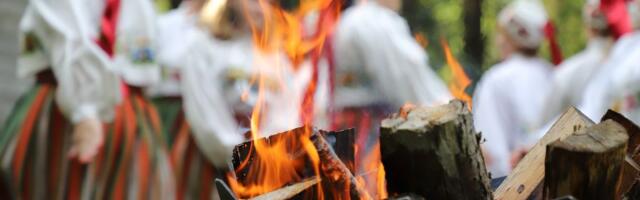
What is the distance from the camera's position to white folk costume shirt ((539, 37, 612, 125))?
13.2 feet

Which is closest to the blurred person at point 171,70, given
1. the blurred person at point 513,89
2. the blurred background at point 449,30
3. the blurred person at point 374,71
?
the blurred background at point 449,30

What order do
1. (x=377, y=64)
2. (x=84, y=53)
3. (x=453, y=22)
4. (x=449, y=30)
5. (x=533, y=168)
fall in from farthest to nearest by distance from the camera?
(x=449, y=30) → (x=453, y=22) → (x=84, y=53) → (x=377, y=64) → (x=533, y=168)

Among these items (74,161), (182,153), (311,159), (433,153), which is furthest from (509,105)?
(433,153)

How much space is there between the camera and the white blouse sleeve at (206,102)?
3650 mm

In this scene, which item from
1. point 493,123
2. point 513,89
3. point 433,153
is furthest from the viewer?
point 513,89

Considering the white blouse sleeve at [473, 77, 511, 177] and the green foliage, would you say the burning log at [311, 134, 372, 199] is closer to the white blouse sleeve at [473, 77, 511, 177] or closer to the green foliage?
the white blouse sleeve at [473, 77, 511, 177]

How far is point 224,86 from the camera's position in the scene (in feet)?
12.1

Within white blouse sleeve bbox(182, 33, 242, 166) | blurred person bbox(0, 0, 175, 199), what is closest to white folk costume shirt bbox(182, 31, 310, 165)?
white blouse sleeve bbox(182, 33, 242, 166)

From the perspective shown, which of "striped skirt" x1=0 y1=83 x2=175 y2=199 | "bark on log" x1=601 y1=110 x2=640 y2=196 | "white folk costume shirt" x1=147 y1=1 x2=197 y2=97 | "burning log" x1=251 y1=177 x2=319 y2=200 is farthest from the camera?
"white folk costume shirt" x1=147 y1=1 x2=197 y2=97

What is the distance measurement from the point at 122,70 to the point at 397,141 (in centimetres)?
239

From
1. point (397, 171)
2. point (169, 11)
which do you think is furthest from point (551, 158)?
point (169, 11)

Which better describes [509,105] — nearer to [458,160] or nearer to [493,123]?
[493,123]

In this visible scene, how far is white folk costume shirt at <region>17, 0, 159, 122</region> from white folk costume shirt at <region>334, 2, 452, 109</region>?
863 millimetres

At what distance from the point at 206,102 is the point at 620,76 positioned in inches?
68.6
